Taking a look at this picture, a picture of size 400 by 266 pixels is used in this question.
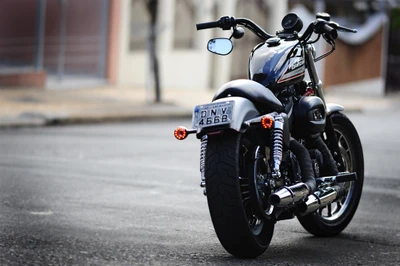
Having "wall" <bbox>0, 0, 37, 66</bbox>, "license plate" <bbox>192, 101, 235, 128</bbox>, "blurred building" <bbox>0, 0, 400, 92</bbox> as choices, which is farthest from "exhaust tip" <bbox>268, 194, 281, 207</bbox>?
"wall" <bbox>0, 0, 37, 66</bbox>

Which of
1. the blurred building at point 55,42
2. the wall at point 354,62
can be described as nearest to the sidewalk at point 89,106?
the blurred building at point 55,42

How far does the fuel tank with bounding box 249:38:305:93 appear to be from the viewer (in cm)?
628

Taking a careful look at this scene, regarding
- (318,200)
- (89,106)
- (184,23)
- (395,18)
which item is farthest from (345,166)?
(395,18)

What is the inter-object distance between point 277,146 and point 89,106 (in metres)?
14.6

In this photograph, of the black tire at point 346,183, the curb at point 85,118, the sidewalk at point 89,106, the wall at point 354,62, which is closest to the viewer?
the black tire at point 346,183

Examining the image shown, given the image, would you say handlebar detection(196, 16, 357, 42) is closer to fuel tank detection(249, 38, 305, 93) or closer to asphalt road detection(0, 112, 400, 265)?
fuel tank detection(249, 38, 305, 93)

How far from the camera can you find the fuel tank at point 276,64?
628cm

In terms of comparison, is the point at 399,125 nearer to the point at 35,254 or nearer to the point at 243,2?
the point at 243,2

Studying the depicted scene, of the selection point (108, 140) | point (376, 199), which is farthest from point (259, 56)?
point (108, 140)

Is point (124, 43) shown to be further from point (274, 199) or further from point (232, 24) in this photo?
point (274, 199)

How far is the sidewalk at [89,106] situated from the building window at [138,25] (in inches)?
64.7

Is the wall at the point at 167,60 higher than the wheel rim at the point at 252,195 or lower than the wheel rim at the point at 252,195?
higher

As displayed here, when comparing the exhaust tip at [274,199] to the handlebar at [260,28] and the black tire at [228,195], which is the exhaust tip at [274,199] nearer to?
the black tire at [228,195]

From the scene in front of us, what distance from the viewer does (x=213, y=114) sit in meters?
5.70
